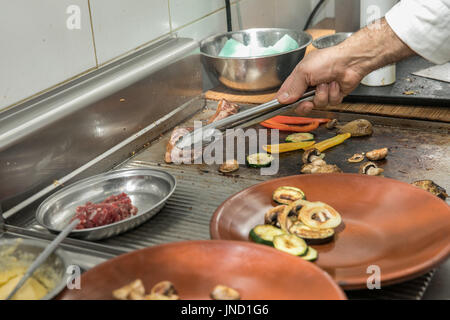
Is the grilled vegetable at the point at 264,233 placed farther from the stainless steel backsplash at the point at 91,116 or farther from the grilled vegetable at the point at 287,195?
the stainless steel backsplash at the point at 91,116

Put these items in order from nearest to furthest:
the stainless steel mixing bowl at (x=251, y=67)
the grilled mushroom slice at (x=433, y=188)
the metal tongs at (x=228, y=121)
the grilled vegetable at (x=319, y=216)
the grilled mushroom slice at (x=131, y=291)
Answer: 1. the grilled mushroom slice at (x=131, y=291)
2. the grilled vegetable at (x=319, y=216)
3. the grilled mushroom slice at (x=433, y=188)
4. the metal tongs at (x=228, y=121)
5. the stainless steel mixing bowl at (x=251, y=67)

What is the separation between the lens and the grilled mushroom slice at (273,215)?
42.1 inches

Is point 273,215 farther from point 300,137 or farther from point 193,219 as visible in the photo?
point 300,137

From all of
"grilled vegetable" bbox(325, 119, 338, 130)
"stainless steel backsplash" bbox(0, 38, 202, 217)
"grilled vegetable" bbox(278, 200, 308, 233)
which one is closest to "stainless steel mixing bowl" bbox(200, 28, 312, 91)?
"stainless steel backsplash" bbox(0, 38, 202, 217)

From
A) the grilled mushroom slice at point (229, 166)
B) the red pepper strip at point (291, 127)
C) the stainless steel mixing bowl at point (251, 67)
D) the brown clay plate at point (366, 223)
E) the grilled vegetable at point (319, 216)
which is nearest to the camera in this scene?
the brown clay plate at point (366, 223)

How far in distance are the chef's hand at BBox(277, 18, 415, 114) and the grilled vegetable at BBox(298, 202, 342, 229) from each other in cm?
36

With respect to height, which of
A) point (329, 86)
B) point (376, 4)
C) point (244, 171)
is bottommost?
point (244, 171)

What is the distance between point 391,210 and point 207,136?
0.50 meters

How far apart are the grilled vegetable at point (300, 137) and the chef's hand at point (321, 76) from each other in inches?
4.9

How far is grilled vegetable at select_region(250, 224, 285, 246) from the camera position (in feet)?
3.25

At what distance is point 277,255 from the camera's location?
86 centimetres

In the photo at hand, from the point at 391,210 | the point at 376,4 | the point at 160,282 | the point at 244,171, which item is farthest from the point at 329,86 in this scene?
the point at 160,282

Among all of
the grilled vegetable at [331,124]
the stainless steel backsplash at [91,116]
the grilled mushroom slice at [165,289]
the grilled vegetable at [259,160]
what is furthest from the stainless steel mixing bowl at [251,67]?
the grilled mushroom slice at [165,289]
